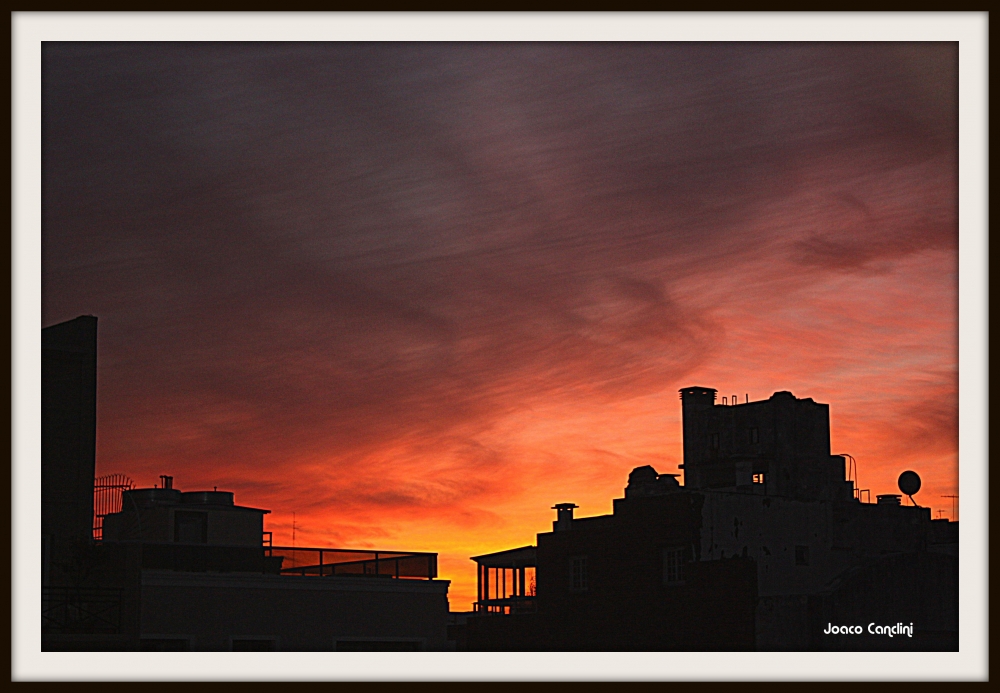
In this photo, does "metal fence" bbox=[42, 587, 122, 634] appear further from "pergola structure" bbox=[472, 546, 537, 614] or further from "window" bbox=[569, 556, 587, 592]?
"pergola structure" bbox=[472, 546, 537, 614]

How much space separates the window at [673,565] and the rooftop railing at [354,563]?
9768 millimetres

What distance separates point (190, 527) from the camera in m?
29.8

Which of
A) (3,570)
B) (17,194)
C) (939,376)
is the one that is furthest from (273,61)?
(939,376)

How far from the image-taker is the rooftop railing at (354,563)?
27.4 metres

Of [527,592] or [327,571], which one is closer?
[327,571]

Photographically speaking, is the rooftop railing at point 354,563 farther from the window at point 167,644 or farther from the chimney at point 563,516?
the chimney at point 563,516

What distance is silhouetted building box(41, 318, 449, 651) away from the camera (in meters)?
24.2

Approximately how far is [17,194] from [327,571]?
57.2 ft

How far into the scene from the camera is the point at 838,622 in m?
32.0

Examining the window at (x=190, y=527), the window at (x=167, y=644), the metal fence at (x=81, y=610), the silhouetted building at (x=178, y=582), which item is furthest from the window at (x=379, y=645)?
the window at (x=190, y=527)

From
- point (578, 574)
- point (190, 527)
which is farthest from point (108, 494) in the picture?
point (578, 574)

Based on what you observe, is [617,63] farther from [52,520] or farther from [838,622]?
[838,622]

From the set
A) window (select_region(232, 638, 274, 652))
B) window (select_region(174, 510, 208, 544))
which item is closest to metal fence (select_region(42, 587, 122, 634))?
window (select_region(232, 638, 274, 652))

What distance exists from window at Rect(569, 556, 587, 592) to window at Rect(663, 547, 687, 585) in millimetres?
3084
